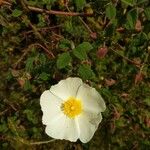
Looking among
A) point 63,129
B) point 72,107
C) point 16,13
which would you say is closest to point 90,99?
point 72,107

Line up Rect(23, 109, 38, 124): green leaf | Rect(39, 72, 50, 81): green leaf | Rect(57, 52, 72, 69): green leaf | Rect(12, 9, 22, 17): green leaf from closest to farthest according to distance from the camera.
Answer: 1. Rect(57, 52, 72, 69): green leaf
2. Rect(39, 72, 50, 81): green leaf
3. Rect(12, 9, 22, 17): green leaf
4. Rect(23, 109, 38, 124): green leaf

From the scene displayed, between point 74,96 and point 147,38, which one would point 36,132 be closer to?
point 74,96

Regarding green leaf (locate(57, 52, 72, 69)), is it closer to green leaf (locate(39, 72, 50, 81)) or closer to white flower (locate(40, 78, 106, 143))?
white flower (locate(40, 78, 106, 143))

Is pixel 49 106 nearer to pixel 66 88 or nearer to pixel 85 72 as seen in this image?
pixel 66 88

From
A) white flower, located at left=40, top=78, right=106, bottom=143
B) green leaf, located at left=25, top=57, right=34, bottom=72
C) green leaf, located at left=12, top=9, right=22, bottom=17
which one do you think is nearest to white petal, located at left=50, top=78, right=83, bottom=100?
white flower, located at left=40, top=78, right=106, bottom=143

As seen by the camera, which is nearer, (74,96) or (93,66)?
(74,96)

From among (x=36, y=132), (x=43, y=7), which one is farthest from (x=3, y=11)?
(x=36, y=132)
